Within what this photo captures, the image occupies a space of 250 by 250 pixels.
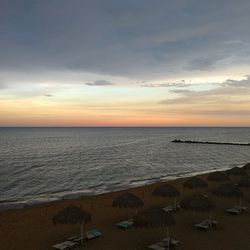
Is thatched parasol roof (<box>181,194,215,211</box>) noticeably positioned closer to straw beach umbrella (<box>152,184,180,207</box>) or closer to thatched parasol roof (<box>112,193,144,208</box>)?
thatched parasol roof (<box>112,193,144,208</box>)

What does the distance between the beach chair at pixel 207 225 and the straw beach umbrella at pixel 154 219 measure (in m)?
3.78

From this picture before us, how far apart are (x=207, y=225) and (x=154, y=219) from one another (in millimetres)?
4829

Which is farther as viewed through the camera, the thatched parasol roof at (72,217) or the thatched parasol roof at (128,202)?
the thatched parasol roof at (128,202)

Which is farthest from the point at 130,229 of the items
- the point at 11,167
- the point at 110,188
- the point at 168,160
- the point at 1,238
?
the point at 168,160

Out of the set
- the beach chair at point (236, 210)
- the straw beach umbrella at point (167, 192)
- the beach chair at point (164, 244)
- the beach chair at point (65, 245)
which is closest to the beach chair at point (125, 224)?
the beach chair at point (164, 244)

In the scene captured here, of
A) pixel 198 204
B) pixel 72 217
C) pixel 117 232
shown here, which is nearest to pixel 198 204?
pixel 198 204

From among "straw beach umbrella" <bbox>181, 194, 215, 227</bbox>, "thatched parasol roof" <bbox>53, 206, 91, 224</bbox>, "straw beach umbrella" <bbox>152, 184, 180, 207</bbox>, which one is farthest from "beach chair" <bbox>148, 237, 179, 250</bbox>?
"straw beach umbrella" <bbox>152, 184, 180, 207</bbox>

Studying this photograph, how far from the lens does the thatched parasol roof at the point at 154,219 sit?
15078 mm

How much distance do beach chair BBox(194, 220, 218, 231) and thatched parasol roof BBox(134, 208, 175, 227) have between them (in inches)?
149

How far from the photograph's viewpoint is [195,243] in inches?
643

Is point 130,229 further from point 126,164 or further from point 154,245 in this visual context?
point 126,164

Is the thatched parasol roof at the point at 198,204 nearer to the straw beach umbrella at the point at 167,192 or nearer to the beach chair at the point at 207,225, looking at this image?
the beach chair at the point at 207,225

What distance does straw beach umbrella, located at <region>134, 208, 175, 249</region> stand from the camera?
15.1m

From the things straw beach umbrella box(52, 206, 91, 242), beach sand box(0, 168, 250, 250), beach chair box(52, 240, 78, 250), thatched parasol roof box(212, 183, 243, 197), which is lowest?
beach sand box(0, 168, 250, 250)
